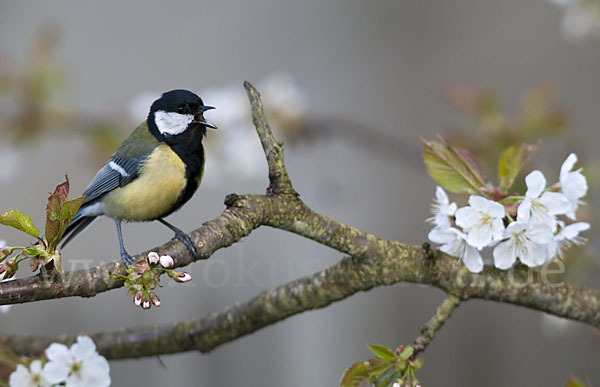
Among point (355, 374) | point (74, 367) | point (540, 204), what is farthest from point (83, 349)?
point (540, 204)

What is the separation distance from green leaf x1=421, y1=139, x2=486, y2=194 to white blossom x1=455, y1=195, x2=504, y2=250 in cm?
7

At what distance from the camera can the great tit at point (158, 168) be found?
1.04 m

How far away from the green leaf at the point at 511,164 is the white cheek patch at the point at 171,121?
1.61 feet

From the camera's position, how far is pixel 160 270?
2.05 ft

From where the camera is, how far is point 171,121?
1.06m

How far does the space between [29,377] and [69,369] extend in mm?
31

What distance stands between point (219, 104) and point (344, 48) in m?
1.57

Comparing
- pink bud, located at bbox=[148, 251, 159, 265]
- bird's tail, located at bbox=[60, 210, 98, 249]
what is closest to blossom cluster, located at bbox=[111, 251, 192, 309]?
pink bud, located at bbox=[148, 251, 159, 265]

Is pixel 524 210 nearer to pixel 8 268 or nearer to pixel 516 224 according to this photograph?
pixel 516 224

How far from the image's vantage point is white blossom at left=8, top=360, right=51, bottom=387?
0.54 metres

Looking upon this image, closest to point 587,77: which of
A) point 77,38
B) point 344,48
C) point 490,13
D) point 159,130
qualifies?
point 490,13

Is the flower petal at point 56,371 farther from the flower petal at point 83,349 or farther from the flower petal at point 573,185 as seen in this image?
the flower petal at point 573,185

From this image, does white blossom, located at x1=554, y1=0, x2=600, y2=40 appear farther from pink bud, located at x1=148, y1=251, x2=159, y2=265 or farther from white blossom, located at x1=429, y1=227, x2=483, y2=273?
pink bud, located at x1=148, y1=251, x2=159, y2=265

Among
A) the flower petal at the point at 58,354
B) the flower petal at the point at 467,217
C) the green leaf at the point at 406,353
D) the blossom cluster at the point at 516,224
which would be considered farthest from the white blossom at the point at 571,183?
the flower petal at the point at 58,354
